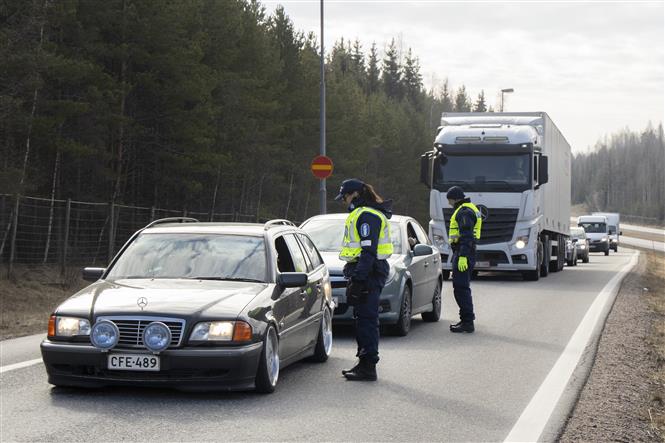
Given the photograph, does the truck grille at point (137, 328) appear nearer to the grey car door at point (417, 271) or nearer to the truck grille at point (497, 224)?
the grey car door at point (417, 271)

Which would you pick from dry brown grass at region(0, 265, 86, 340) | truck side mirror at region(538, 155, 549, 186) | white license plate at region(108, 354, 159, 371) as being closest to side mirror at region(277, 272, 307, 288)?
white license plate at region(108, 354, 159, 371)

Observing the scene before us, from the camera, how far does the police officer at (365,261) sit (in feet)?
33.4

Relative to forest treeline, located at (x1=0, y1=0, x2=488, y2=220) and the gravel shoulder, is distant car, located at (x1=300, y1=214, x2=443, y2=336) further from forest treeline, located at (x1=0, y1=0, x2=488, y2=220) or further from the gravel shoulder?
forest treeline, located at (x1=0, y1=0, x2=488, y2=220)

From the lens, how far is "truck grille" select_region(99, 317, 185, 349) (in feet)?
28.3

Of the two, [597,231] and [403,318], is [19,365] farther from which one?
[597,231]

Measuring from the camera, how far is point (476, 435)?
7.63 metres

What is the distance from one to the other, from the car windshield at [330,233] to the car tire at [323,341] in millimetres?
3616

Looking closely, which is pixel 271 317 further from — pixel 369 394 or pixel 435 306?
pixel 435 306

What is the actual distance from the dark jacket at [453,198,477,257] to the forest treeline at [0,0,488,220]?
14573mm

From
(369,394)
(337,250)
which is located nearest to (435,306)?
(337,250)

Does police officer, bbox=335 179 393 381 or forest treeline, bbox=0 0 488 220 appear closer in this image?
police officer, bbox=335 179 393 381

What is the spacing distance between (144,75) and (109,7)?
247cm

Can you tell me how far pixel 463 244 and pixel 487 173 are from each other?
38.5 ft

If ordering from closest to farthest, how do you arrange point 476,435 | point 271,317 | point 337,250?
1. point 476,435
2. point 271,317
3. point 337,250
